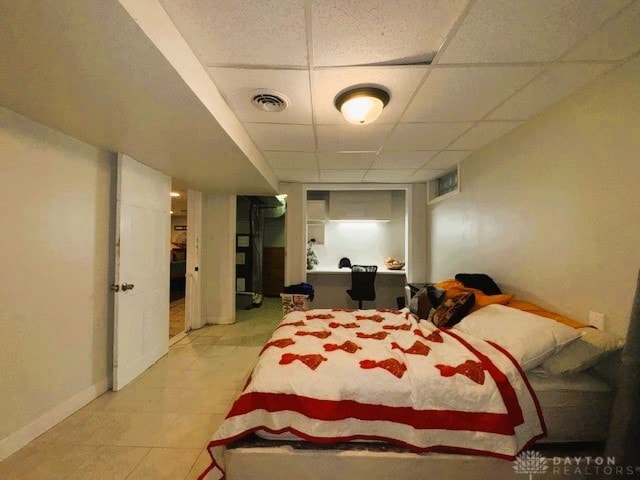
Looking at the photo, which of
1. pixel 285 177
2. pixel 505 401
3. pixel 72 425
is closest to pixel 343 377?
pixel 505 401

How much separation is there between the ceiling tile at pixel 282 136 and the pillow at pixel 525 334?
87.0 inches

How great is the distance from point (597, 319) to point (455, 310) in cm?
83

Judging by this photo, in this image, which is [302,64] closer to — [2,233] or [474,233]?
[2,233]

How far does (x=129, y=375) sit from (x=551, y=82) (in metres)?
4.28

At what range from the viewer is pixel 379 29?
1.29 meters

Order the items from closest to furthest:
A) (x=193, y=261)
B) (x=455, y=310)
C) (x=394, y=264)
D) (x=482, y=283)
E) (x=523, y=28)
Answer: (x=523, y=28) → (x=455, y=310) → (x=482, y=283) → (x=193, y=261) → (x=394, y=264)

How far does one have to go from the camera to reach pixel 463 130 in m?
2.42

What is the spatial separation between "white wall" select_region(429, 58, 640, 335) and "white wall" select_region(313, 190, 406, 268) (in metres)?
2.57

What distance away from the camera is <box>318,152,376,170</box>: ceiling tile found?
311 cm

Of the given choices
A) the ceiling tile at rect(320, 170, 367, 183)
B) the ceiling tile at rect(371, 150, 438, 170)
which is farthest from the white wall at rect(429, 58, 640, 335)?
the ceiling tile at rect(320, 170, 367, 183)

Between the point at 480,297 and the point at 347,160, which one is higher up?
the point at 347,160

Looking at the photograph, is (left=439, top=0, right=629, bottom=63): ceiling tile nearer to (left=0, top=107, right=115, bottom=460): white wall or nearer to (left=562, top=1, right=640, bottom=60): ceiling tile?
(left=562, top=1, right=640, bottom=60): ceiling tile

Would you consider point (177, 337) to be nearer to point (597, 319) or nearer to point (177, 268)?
point (177, 268)

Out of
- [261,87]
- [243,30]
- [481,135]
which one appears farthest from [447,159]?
[243,30]
